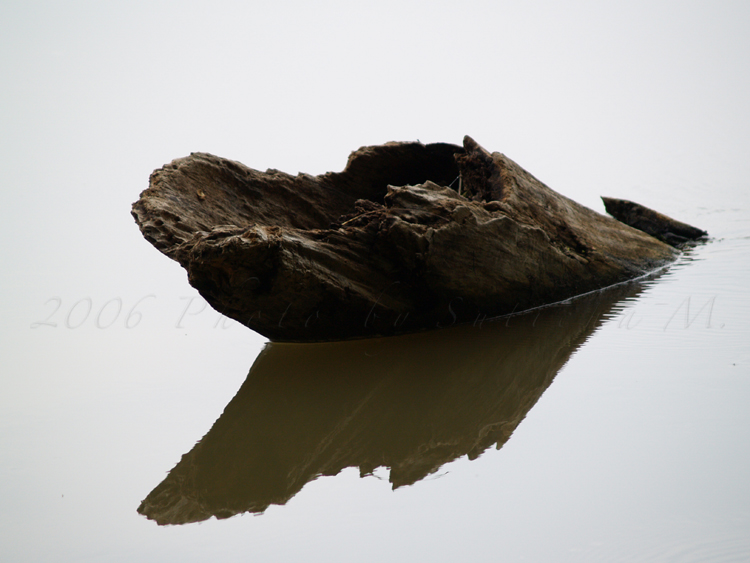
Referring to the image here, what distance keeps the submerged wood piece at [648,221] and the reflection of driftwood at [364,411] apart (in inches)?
108

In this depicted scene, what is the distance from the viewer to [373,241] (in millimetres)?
3543

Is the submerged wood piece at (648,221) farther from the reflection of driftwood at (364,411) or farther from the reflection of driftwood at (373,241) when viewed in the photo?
the reflection of driftwood at (364,411)

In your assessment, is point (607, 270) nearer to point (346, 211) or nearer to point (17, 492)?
point (346, 211)

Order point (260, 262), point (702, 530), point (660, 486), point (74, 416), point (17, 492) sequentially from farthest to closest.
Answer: point (260, 262) → point (74, 416) → point (17, 492) → point (660, 486) → point (702, 530)

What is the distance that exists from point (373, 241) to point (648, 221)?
12.8ft

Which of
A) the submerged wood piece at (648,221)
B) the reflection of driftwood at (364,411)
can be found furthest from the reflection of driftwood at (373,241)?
the submerged wood piece at (648,221)

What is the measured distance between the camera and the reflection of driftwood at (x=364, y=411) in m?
2.14

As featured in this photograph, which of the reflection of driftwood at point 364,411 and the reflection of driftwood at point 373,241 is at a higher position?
the reflection of driftwood at point 373,241

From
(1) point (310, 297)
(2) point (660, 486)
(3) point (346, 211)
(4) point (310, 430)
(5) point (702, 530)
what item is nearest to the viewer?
(5) point (702, 530)

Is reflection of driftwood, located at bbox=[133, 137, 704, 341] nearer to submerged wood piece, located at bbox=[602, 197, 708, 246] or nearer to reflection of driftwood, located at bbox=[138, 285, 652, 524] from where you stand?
reflection of driftwood, located at bbox=[138, 285, 652, 524]

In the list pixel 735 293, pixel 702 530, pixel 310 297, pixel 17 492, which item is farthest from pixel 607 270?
pixel 17 492

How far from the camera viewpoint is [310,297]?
3320 mm

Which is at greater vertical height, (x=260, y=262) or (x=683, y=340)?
(x=260, y=262)

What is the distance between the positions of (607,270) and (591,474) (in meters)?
3.06
